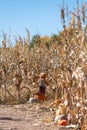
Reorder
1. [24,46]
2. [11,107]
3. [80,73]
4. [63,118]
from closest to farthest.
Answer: [80,73] → [63,118] → [11,107] → [24,46]

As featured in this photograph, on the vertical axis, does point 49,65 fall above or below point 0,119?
above

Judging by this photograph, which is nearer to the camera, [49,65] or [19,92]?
[19,92]

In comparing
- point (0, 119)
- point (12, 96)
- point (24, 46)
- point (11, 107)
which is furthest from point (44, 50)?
point (0, 119)

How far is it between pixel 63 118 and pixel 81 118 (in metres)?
0.81

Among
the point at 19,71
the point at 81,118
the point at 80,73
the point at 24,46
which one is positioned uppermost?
the point at 24,46

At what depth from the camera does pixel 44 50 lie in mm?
18219

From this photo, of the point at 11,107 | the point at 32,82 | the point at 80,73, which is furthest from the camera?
the point at 32,82

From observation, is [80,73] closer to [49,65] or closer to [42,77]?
[42,77]

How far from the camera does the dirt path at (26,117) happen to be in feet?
27.3

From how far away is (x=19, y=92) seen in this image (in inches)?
503

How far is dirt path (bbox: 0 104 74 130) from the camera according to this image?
27.3 feet

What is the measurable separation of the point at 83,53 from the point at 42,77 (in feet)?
15.3

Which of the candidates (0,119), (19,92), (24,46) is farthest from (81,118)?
(24,46)

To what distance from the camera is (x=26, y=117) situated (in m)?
9.70
